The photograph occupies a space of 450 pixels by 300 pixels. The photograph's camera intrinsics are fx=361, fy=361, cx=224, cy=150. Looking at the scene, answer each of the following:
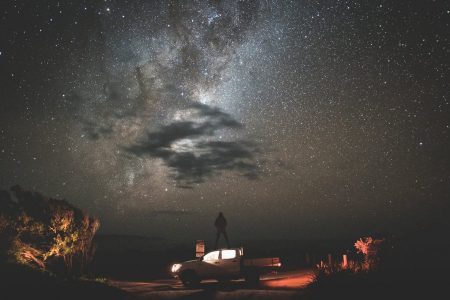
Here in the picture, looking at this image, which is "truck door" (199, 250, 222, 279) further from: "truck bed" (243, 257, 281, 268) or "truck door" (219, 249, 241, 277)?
"truck bed" (243, 257, 281, 268)

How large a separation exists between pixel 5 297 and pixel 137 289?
240 inches

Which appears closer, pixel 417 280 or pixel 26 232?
pixel 417 280

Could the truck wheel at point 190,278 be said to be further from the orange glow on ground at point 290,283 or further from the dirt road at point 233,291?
the orange glow on ground at point 290,283

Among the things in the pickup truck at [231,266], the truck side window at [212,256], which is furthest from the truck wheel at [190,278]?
the truck side window at [212,256]

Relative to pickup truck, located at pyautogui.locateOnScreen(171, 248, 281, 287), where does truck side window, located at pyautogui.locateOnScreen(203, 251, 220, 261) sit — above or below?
above

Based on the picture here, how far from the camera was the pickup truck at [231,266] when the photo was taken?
15461mm

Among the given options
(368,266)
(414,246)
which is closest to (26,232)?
(368,266)

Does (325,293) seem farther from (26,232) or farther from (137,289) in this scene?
(26,232)

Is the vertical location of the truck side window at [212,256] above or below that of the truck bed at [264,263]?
above

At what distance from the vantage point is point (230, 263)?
1550 centimetres

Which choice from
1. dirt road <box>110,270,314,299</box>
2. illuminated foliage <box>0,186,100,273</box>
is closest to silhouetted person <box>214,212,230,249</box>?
dirt road <box>110,270,314,299</box>

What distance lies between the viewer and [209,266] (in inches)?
620

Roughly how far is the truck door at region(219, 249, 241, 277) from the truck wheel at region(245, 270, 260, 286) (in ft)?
1.69

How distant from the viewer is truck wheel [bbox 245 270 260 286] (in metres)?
15.5
